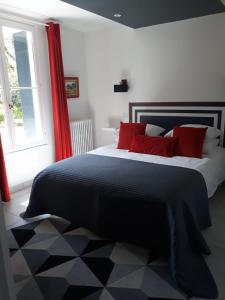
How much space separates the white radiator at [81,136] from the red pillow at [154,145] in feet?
4.42

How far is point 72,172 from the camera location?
258 cm

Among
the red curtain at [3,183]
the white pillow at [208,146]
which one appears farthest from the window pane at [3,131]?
the white pillow at [208,146]

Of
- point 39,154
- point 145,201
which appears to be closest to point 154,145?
point 145,201

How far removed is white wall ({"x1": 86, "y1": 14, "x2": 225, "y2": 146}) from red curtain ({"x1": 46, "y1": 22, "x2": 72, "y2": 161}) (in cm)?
80

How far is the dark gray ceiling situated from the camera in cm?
276

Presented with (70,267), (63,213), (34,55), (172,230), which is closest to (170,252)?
(172,230)

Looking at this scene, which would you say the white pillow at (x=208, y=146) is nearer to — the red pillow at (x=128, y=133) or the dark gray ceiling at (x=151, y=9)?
the red pillow at (x=128, y=133)

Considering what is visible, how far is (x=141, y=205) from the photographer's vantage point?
206 cm

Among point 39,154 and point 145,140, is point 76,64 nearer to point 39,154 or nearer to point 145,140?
point 39,154

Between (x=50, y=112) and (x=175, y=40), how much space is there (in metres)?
2.23

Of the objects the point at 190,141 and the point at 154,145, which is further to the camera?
the point at 154,145

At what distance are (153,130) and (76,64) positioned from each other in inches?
74.5

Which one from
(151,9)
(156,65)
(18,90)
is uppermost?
(151,9)

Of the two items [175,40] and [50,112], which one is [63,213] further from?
[175,40]
